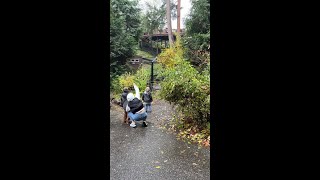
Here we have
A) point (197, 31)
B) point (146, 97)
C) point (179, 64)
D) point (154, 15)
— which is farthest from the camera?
point (154, 15)

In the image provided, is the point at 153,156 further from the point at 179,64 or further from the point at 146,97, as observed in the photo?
the point at 146,97

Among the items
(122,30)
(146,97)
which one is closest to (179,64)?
(146,97)

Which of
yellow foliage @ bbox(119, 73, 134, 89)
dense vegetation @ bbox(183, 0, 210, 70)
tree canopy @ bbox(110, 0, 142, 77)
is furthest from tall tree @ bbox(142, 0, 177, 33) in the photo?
yellow foliage @ bbox(119, 73, 134, 89)

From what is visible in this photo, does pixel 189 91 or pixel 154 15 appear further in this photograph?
pixel 154 15

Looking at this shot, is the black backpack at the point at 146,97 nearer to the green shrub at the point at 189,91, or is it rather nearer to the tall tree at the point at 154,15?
the green shrub at the point at 189,91

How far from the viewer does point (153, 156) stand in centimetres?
516

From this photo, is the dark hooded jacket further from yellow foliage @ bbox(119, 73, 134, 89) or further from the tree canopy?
the tree canopy

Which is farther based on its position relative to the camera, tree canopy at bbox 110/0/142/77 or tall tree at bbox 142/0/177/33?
tall tree at bbox 142/0/177/33

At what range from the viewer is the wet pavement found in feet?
14.1
